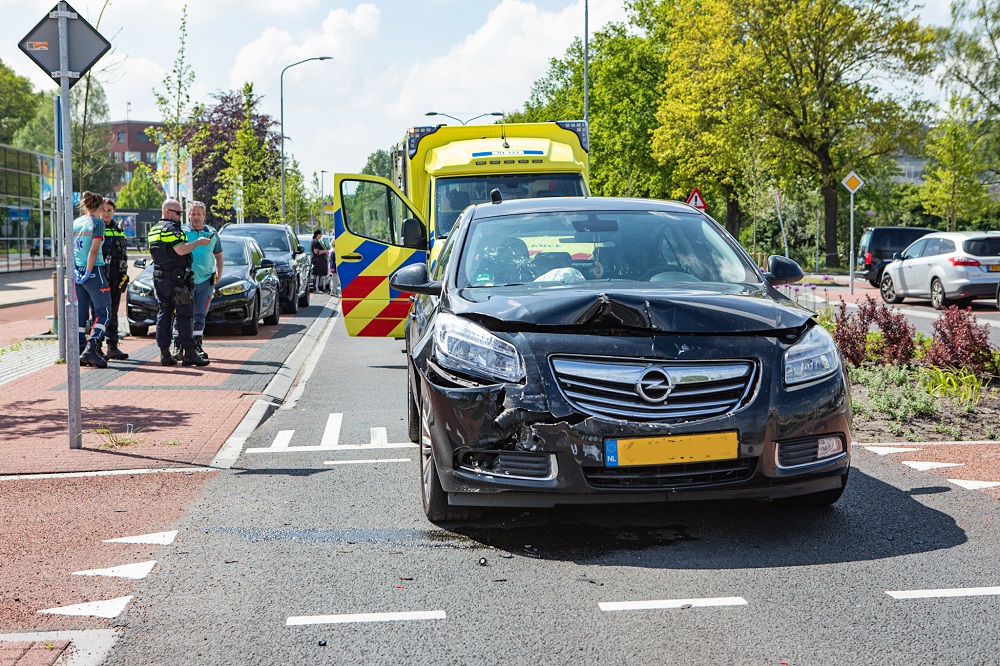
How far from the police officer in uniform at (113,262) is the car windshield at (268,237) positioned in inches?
422

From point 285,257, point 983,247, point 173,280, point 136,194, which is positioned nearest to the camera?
point 173,280

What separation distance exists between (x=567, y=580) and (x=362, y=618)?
900mm

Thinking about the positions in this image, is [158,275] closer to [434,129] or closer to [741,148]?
[434,129]

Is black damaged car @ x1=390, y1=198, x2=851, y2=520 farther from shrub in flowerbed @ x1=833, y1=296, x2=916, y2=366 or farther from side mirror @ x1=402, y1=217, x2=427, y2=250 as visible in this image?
shrub in flowerbed @ x1=833, y1=296, x2=916, y2=366

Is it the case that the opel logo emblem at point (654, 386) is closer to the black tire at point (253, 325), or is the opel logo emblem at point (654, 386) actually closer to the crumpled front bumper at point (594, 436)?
the crumpled front bumper at point (594, 436)

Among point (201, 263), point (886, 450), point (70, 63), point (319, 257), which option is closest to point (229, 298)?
point (201, 263)

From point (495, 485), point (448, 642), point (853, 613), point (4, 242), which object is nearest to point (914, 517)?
point (853, 613)

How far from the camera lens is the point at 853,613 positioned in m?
4.17

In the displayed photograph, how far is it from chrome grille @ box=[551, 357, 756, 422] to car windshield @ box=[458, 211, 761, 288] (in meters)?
0.91

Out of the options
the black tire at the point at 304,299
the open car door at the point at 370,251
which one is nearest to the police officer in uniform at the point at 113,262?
the open car door at the point at 370,251

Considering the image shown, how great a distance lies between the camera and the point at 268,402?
33.8 feet

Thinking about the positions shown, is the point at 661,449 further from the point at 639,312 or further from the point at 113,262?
the point at 113,262

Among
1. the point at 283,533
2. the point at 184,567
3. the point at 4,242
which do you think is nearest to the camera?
the point at 184,567

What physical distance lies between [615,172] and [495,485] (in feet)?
174
